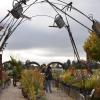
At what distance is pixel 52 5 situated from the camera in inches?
493

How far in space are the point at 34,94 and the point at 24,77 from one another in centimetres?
216

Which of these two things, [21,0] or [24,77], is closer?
[21,0]

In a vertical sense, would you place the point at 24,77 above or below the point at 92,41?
below

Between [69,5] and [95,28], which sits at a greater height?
[69,5]

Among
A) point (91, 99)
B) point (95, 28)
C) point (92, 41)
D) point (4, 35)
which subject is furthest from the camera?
point (92, 41)

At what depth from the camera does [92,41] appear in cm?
6381

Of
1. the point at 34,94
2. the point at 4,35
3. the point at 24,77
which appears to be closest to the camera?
the point at 4,35

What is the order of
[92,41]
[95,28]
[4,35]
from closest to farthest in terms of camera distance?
[95,28] < [4,35] < [92,41]

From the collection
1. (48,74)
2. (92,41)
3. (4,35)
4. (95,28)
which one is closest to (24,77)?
(48,74)

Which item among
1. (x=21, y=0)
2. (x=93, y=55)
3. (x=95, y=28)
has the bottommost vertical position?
(x=95, y=28)

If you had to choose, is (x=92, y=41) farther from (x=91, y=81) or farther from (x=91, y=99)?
(x=91, y=99)

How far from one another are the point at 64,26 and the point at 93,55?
51600mm

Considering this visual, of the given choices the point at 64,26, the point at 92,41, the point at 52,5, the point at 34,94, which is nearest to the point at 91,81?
the point at 34,94

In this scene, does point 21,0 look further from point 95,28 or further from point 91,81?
point 91,81
